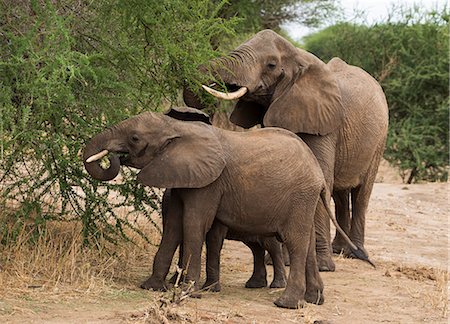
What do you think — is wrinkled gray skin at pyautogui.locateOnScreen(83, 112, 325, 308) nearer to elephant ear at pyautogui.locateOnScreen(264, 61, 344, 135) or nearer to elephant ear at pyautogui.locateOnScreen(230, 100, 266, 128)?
elephant ear at pyautogui.locateOnScreen(264, 61, 344, 135)

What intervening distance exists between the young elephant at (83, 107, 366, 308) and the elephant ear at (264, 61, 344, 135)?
4.05ft

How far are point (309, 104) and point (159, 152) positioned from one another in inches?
75.1

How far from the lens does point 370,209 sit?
12.0m

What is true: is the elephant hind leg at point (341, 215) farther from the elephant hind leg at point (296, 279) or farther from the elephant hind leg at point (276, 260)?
the elephant hind leg at point (296, 279)

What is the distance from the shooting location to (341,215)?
884 cm

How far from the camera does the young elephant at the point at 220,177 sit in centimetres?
588

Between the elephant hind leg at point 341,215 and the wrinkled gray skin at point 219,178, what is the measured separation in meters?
2.57

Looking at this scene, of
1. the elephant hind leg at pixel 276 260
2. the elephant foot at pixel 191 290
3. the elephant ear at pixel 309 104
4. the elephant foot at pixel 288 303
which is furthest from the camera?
the elephant ear at pixel 309 104

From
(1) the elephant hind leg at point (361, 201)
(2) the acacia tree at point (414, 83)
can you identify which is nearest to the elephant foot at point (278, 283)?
(1) the elephant hind leg at point (361, 201)

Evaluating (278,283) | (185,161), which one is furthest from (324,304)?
(185,161)

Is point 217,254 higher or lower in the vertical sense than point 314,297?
higher

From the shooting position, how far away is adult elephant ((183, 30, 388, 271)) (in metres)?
7.18

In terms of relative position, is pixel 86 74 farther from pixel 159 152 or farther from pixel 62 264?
pixel 62 264

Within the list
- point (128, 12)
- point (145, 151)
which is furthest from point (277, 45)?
point (145, 151)
